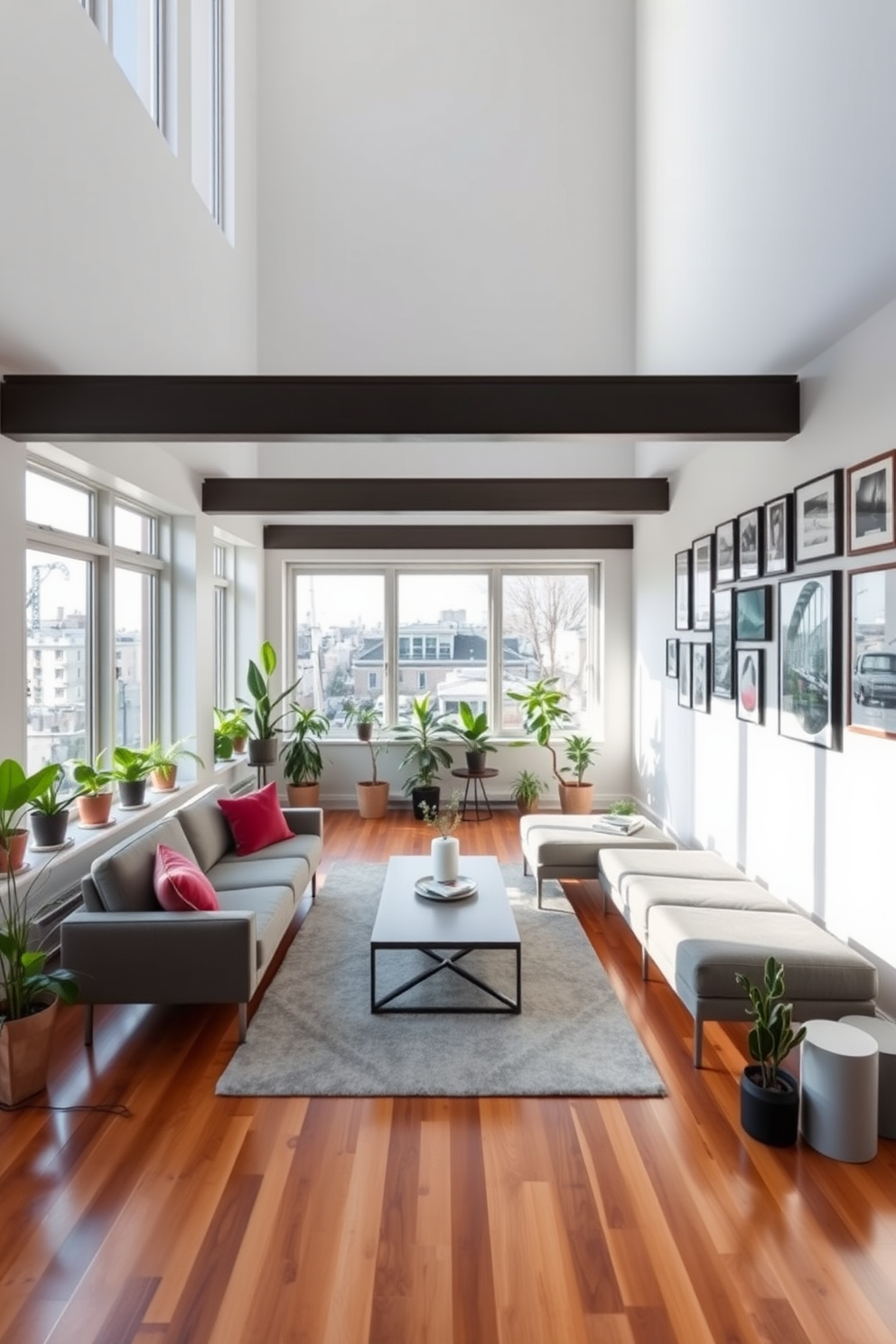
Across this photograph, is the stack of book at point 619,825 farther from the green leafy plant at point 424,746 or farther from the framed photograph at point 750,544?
the green leafy plant at point 424,746

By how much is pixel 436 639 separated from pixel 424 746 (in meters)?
1.26

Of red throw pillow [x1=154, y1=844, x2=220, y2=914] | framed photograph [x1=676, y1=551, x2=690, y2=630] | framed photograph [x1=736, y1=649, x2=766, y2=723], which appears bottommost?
red throw pillow [x1=154, y1=844, x2=220, y2=914]

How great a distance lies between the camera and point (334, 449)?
6625 millimetres

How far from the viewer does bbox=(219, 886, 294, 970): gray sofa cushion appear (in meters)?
3.19

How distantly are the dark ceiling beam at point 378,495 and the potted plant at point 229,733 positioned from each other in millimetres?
1786

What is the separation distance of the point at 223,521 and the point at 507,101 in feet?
14.7

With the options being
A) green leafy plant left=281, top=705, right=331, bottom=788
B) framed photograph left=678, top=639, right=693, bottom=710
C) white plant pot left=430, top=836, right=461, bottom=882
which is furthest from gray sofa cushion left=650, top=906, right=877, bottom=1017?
green leafy plant left=281, top=705, right=331, bottom=788

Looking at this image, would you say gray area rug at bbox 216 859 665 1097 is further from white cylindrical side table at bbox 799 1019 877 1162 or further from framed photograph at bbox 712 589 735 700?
framed photograph at bbox 712 589 735 700

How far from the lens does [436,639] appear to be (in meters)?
7.71

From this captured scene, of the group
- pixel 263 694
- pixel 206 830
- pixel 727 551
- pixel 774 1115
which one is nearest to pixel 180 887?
pixel 206 830

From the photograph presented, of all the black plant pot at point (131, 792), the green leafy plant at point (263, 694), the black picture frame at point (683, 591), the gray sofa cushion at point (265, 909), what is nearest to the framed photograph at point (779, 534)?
the black picture frame at point (683, 591)

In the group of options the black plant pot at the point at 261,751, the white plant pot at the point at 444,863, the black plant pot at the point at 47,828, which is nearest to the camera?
the black plant pot at the point at 47,828

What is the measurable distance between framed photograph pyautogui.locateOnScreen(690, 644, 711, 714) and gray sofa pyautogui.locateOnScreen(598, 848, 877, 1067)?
1.53 meters

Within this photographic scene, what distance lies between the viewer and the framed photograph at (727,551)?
440 centimetres
